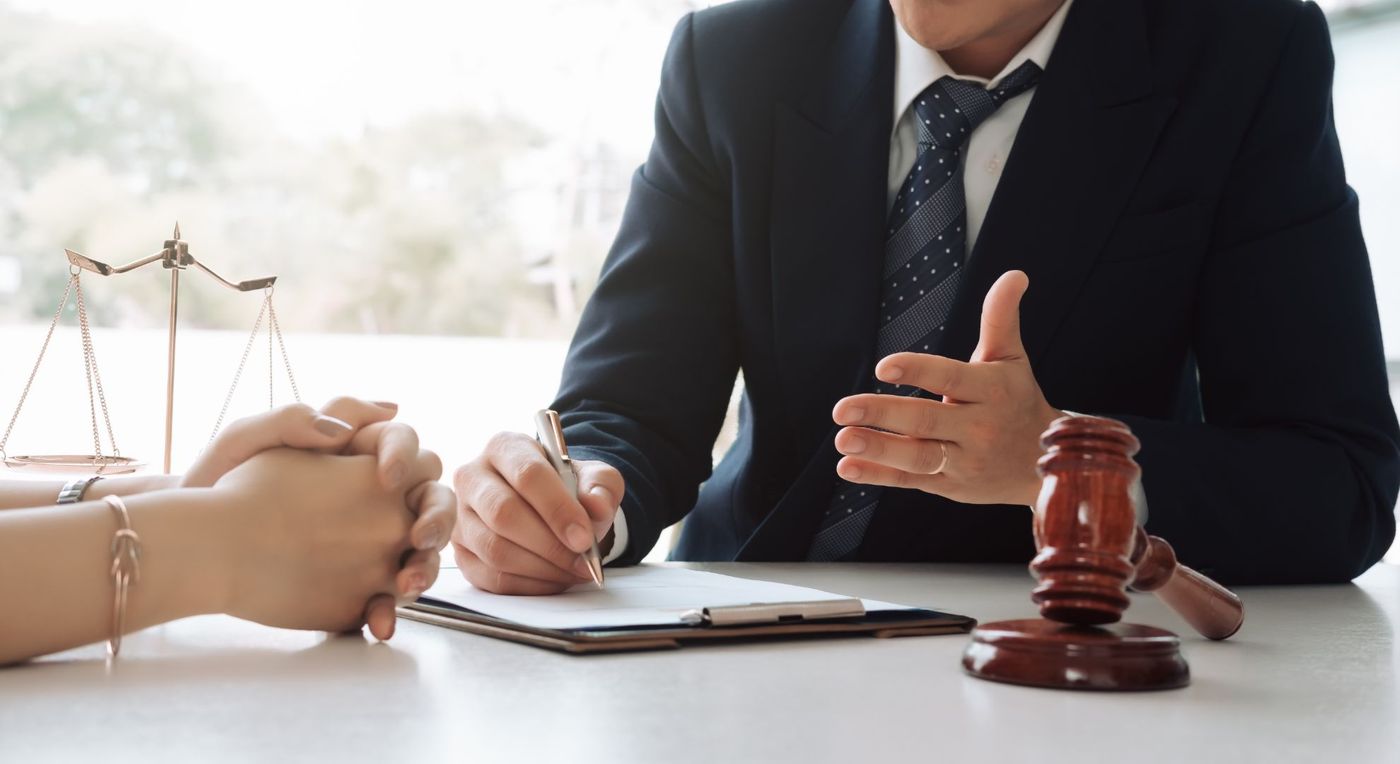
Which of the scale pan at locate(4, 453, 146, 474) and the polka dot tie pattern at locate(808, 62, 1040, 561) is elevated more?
the polka dot tie pattern at locate(808, 62, 1040, 561)

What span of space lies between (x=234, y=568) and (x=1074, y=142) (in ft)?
4.06

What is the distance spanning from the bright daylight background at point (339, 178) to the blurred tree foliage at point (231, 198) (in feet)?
0.04

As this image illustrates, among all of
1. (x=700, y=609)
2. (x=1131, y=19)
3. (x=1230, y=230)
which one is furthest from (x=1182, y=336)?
(x=700, y=609)

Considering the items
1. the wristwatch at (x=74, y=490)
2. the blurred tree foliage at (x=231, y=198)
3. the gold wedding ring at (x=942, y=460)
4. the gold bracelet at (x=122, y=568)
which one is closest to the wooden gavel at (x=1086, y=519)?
the gold wedding ring at (x=942, y=460)

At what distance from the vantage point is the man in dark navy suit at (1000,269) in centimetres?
164

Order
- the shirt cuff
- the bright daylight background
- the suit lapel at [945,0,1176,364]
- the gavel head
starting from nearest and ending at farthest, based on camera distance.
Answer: the gavel head
the shirt cuff
the suit lapel at [945,0,1176,364]
the bright daylight background

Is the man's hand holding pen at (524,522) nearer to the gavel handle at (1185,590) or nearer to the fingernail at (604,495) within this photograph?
the fingernail at (604,495)

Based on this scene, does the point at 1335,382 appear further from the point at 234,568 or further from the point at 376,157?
the point at 376,157

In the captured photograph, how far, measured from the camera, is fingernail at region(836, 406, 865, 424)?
1.17 metres


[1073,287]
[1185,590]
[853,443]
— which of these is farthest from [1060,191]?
[1185,590]

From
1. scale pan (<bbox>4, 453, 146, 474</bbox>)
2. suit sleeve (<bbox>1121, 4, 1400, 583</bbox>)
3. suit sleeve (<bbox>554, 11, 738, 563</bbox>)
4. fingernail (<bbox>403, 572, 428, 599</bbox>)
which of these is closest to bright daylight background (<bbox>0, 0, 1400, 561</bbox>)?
suit sleeve (<bbox>554, 11, 738, 563</bbox>)

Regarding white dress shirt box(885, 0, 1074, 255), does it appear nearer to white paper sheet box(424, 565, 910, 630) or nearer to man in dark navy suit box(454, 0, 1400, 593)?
man in dark navy suit box(454, 0, 1400, 593)

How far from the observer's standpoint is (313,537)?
37.1 inches

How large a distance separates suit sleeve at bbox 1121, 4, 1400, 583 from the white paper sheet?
53cm
